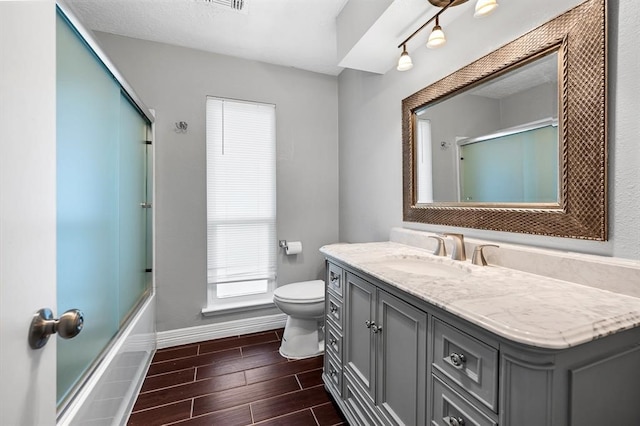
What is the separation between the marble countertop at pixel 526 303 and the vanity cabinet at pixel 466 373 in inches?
1.3

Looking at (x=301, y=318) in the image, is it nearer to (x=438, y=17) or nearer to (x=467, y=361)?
(x=467, y=361)

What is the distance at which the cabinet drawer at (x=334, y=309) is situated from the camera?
1560mm

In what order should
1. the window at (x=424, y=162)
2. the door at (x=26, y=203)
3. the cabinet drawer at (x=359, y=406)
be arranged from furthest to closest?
the window at (x=424, y=162) → the cabinet drawer at (x=359, y=406) → the door at (x=26, y=203)

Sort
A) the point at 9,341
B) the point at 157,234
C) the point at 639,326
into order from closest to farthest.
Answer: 1. the point at 9,341
2. the point at 639,326
3. the point at 157,234

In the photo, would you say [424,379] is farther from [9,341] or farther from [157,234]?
[157,234]

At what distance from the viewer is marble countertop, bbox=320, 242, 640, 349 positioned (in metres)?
0.63

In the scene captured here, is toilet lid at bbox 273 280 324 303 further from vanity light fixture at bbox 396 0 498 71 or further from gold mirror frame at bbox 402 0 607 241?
vanity light fixture at bbox 396 0 498 71

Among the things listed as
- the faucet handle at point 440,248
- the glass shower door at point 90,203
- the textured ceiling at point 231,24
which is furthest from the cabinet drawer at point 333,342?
the textured ceiling at point 231,24

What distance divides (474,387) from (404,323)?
31 centimetres

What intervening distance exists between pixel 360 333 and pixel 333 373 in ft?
1.49

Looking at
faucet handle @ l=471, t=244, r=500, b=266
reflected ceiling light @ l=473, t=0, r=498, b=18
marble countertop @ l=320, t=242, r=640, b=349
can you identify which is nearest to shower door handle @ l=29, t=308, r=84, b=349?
marble countertop @ l=320, t=242, r=640, b=349

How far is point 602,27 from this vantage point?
36.3 inches

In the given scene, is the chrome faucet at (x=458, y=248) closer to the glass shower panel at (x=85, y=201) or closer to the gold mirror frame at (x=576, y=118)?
the gold mirror frame at (x=576, y=118)

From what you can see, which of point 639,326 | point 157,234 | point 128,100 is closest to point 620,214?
point 639,326
